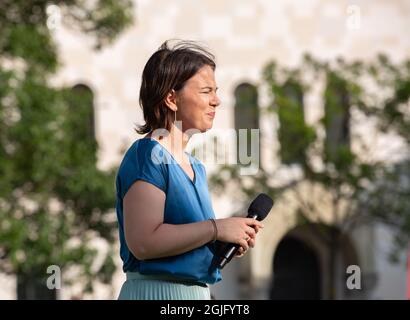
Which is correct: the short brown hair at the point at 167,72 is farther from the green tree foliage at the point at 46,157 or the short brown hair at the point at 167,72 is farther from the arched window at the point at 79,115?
the arched window at the point at 79,115

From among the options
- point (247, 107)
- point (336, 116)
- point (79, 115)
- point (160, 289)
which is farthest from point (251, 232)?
point (247, 107)

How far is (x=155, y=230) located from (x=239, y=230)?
0.23 meters

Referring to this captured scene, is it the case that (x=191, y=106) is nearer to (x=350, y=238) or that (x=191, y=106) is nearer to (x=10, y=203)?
(x=10, y=203)

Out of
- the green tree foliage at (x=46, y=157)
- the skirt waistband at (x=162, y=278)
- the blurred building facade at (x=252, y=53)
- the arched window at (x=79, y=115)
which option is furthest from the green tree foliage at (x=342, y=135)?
the skirt waistband at (x=162, y=278)

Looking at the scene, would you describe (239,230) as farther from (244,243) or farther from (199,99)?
(199,99)

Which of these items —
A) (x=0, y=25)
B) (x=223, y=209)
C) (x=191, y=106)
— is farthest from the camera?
(x=223, y=209)

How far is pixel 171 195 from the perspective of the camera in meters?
3.02

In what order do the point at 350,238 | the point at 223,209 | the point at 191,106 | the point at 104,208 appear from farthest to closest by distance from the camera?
the point at 350,238 < the point at 223,209 < the point at 104,208 < the point at 191,106

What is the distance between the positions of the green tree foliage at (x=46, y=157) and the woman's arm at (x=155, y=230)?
36.8 feet

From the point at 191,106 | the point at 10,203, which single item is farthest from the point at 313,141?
the point at 191,106

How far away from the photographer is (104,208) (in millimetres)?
16297

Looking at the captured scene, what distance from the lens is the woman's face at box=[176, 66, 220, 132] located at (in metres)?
3.16

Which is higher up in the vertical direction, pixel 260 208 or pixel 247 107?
pixel 247 107
